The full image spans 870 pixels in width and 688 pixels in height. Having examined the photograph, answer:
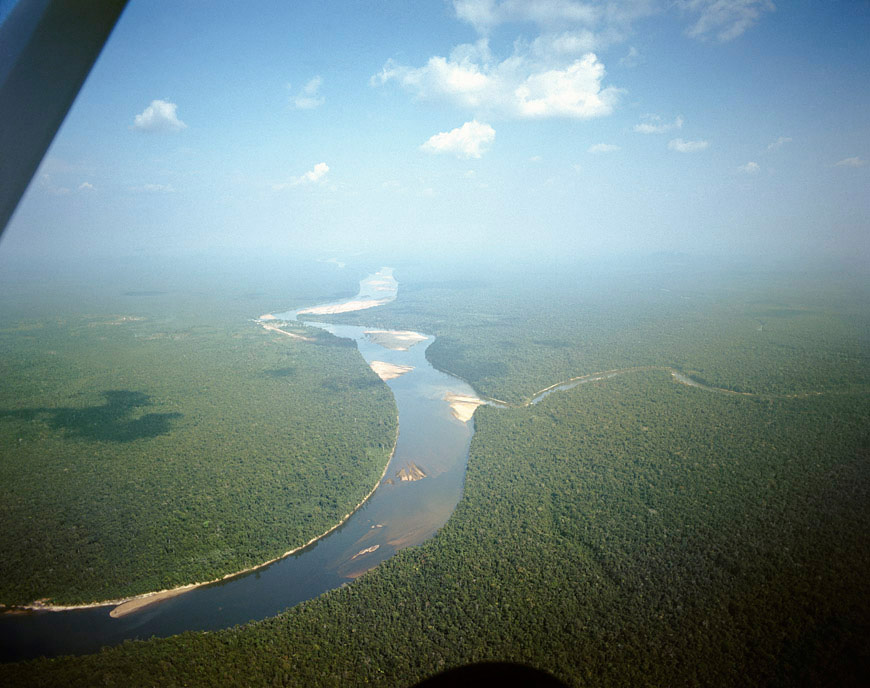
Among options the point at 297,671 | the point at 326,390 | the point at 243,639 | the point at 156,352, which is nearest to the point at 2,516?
the point at 243,639

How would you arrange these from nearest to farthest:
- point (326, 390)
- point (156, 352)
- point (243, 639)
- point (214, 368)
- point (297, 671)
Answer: point (297, 671)
point (243, 639)
point (326, 390)
point (214, 368)
point (156, 352)

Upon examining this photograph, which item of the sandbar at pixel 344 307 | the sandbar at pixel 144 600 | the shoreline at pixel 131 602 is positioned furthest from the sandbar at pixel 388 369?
the sandbar at pixel 344 307

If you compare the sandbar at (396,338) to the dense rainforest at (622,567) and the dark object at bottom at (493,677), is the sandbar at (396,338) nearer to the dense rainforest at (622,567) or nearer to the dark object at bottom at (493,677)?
the dense rainforest at (622,567)

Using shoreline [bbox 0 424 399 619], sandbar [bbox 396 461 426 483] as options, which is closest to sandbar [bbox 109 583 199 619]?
shoreline [bbox 0 424 399 619]

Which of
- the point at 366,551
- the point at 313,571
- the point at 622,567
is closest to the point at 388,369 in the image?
the point at 366,551

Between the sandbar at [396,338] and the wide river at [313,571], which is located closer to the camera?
the wide river at [313,571]

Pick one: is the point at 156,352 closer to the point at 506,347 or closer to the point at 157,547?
the point at 157,547
